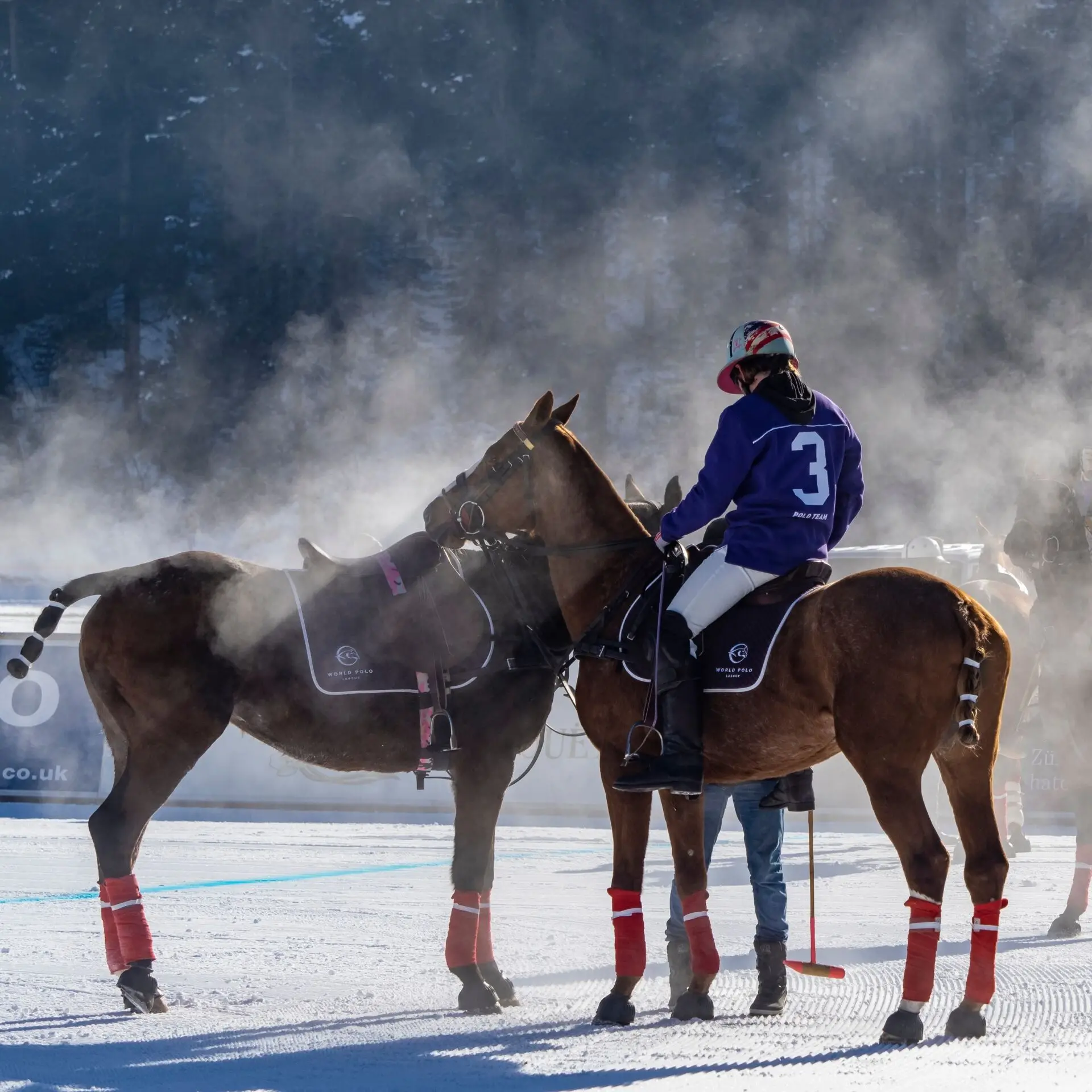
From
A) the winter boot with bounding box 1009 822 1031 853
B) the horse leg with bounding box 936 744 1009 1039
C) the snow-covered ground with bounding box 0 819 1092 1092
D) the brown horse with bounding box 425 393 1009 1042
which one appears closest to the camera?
the snow-covered ground with bounding box 0 819 1092 1092

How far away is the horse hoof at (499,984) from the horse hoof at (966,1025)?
5.66ft

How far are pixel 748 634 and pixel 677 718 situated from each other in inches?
15.6

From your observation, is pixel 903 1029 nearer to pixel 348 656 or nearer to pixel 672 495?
pixel 672 495

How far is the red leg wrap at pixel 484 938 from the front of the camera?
5.85 meters

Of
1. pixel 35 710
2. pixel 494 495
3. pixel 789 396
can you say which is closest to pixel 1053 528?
pixel 789 396

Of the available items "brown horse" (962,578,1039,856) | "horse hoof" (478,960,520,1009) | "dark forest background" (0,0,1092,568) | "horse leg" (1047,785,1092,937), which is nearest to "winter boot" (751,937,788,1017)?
"horse hoof" (478,960,520,1009)

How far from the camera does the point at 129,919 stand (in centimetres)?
561

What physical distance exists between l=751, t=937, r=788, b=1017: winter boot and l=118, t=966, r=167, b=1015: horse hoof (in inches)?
88.9

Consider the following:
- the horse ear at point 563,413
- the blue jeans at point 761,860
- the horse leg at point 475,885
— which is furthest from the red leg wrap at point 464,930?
the horse ear at point 563,413

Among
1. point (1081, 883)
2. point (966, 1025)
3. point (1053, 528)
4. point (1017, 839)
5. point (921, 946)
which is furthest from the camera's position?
point (1017, 839)

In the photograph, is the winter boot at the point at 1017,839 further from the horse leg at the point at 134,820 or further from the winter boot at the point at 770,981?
the horse leg at the point at 134,820

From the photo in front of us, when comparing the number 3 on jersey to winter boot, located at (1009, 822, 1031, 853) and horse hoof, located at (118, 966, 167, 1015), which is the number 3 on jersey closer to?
horse hoof, located at (118, 966, 167, 1015)

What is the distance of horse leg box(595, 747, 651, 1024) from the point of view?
533 centimetres

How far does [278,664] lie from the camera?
239 inches
